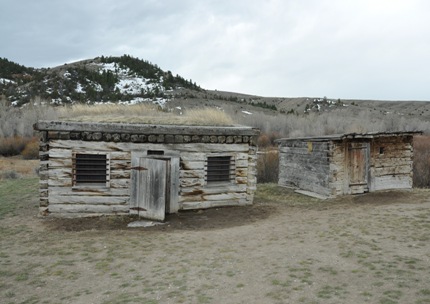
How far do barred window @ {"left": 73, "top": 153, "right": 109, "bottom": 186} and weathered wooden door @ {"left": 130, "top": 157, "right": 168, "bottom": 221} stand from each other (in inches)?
37.5

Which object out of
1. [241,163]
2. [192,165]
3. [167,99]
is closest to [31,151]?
[192,165]

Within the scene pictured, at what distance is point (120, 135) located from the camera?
1072 centimetres

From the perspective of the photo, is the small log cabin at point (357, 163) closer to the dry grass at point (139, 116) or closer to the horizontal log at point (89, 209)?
the dry grass at point (139, 116)

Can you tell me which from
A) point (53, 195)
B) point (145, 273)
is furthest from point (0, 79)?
point (145, 273)

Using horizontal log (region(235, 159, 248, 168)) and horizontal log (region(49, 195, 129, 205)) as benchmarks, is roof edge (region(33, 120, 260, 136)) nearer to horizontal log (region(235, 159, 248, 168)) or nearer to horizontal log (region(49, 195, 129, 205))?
horizontal log (region(235, 159, 248, 168))

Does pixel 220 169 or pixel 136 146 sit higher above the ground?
pixel 136 146

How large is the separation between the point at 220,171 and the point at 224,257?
5062 millimetres

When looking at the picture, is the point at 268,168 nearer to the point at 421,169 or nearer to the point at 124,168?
the point at 421,169

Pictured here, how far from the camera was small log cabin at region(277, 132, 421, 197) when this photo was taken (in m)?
14.1

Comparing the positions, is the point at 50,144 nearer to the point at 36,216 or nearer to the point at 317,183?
the point at 36,216

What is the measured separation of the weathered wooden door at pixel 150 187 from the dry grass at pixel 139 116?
170cm

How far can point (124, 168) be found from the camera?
423 inches

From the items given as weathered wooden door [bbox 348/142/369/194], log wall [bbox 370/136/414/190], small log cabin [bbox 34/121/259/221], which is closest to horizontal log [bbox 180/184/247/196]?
small log cabin [bbox 34/121/259/221]

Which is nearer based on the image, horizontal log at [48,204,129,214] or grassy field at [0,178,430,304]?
grassy field at [0,178,430,304]
